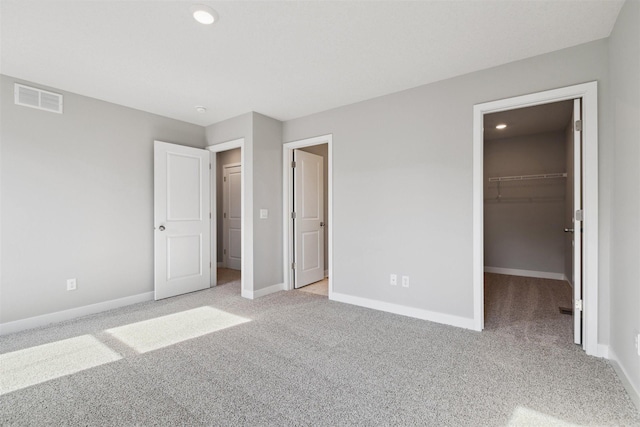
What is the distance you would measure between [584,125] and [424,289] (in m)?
1.95

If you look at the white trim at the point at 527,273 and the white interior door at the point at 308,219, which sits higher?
the white interior door at the point at 308,219

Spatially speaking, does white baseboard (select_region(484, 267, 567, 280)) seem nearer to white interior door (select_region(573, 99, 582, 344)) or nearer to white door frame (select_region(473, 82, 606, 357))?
white interior door (select_region(573, 99, 582, 344))

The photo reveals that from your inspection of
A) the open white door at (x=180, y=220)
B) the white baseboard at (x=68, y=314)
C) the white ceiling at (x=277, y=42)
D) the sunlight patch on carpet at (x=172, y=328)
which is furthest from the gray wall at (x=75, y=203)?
the sunlight patch on carpet at (x=172, y=328)

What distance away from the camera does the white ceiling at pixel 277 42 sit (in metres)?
1.96

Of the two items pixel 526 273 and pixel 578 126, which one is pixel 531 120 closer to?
pixel 578 126

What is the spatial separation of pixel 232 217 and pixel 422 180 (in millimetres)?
4118

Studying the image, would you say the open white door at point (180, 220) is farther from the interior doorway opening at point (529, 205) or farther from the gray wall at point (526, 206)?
the gray wall at point (526, 206)

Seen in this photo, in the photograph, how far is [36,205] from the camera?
→ 2990 mm

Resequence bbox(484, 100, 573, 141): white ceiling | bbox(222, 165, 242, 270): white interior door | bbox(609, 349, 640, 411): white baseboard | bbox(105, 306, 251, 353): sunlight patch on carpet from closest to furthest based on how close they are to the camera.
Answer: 1. bbox(609, 349, 640, 411): white baseboard
2. bbox(105, 306, 251, 353): sunlight patch on carpet
3. bbox(484, 100, 573, 141): white ceiling
4. bbox(222, 165, 242, 270): white interior door

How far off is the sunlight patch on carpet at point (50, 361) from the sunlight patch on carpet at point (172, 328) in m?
0.21

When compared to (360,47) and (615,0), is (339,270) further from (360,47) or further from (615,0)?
(615,0)

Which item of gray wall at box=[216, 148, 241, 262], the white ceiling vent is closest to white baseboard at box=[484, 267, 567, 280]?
gray wall at box=[216, 148, 241, 262]

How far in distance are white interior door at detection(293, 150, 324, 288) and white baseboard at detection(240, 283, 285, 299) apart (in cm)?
26

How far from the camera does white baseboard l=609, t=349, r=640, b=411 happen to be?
1687 mm
